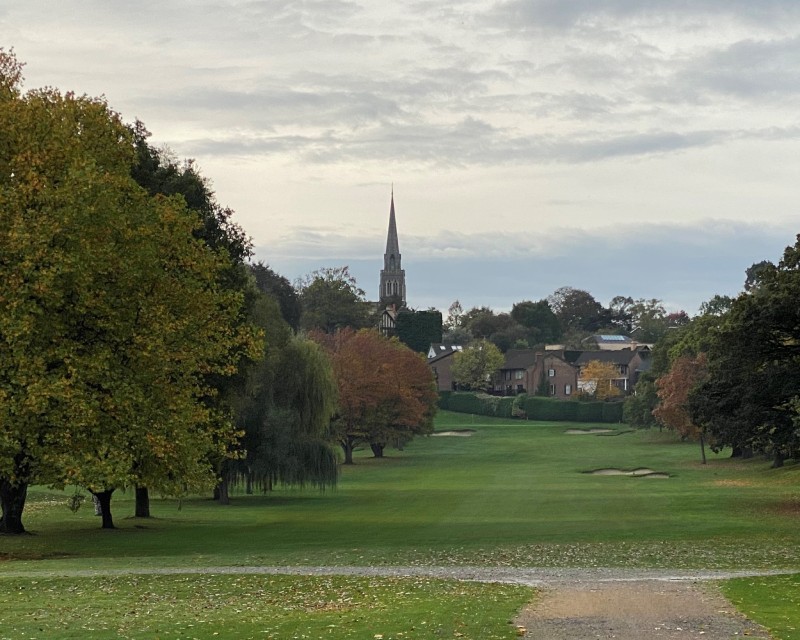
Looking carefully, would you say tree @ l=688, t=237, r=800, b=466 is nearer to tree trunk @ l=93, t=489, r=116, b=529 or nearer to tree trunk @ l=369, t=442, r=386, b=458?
tree trunk @ l=93, t=489, r=116, b=529

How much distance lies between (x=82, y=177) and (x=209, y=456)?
14.0 metres

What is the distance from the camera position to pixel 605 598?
21.7 meters

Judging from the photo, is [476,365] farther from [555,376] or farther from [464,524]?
[464,524]

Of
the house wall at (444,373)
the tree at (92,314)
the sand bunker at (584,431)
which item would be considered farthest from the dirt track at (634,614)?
the house wall at (444,373)

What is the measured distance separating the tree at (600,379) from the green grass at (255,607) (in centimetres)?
13977

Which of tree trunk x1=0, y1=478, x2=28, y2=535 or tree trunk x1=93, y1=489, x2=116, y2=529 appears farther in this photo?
tree trunk x1=93, y1=489, x2=116, y2=529

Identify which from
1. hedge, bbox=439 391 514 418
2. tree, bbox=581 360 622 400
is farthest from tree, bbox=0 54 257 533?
tree, bbox=581 360 622 400

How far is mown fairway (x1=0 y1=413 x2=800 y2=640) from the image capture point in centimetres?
1922

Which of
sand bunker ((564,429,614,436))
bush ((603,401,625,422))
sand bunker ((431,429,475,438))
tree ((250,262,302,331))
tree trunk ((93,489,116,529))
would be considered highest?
tree ((250,262,302,331))

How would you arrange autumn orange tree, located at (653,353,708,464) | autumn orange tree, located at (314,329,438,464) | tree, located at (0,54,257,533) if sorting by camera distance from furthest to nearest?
autumn orange tree, located at (314,329,438,464), autumn orange tree, located at (653,353,708,464), tree, located at (0,54,257,533)

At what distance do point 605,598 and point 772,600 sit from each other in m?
2.94

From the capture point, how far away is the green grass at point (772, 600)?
17688 mm

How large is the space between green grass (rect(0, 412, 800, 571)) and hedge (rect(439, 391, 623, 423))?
63715 mm

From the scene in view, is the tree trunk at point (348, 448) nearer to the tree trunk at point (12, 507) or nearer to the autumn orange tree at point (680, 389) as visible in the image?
the autumn orange tree at point (680, 389)
